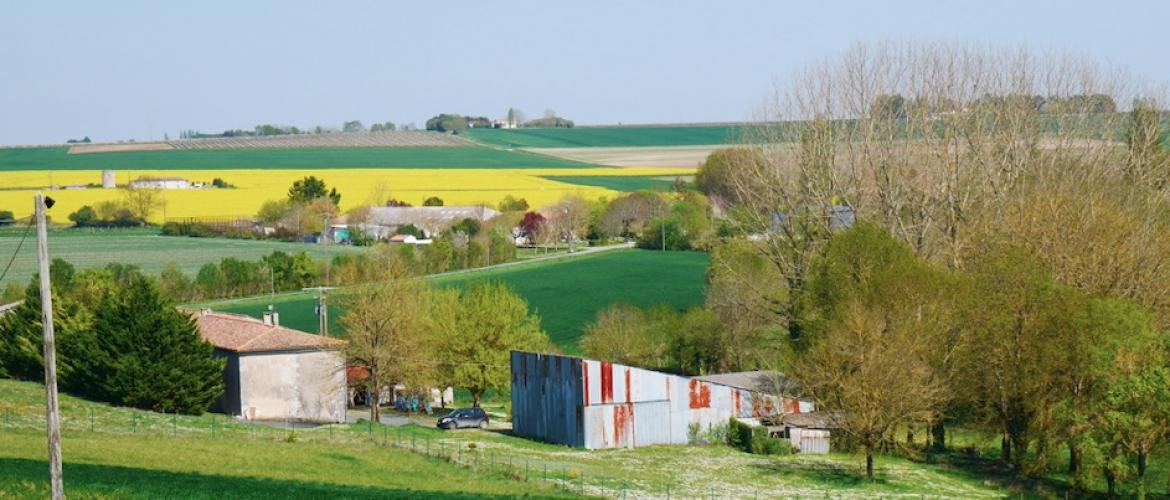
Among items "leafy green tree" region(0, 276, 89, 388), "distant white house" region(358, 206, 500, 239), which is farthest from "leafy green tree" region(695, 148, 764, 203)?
"leafy green tree" region(0, 276, 89, 388)

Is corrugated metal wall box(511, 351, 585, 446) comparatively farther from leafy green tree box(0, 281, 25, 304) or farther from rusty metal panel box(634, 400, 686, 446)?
leafy green tree box(0, 281, 25, 304)

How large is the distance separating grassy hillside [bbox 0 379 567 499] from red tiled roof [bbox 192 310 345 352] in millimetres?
9445

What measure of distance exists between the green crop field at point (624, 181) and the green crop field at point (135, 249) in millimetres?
52716

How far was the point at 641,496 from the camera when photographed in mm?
34250

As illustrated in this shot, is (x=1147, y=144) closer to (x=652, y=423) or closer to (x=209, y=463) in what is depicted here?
(x=652, y=423)

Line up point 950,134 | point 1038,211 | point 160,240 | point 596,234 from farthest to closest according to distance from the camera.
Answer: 1. point 596,234
2. point 160,240
3. point 950,134
4. point 1038,211

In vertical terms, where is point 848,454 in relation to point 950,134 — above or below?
below

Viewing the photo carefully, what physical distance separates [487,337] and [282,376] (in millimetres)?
9593

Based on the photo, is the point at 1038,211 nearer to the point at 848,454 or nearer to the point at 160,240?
the point at 848,454

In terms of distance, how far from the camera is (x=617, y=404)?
153 feet

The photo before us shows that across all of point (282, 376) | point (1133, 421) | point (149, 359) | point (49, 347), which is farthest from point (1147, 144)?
point (49, 347)

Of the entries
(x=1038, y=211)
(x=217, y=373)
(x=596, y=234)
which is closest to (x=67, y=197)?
(x=596, y=234)

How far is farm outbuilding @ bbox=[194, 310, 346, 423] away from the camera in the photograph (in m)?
51.8

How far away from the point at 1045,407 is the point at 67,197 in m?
106
